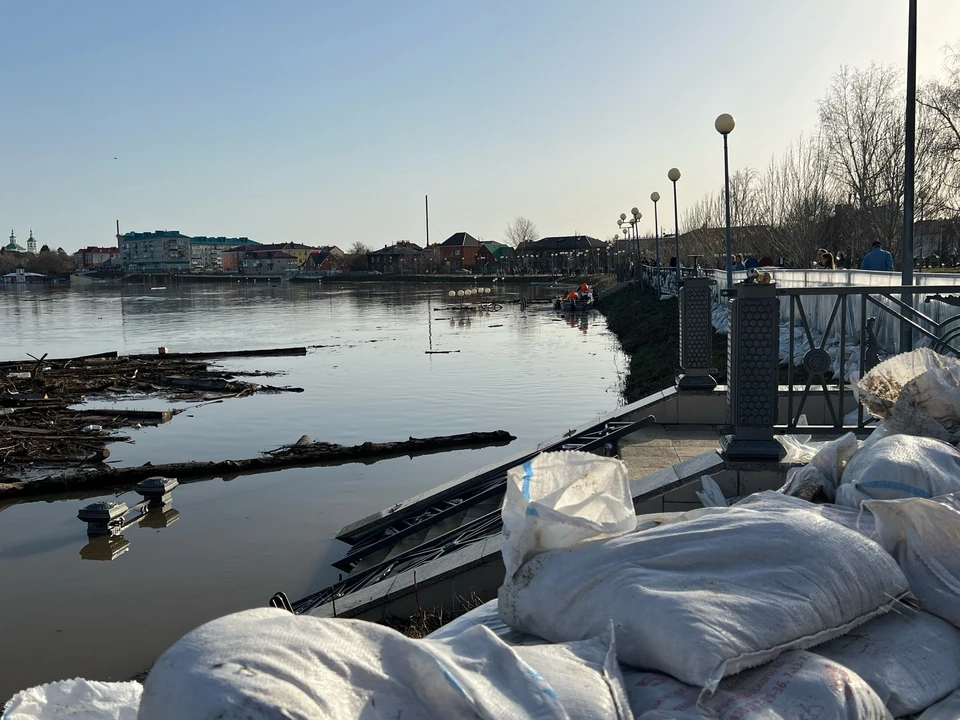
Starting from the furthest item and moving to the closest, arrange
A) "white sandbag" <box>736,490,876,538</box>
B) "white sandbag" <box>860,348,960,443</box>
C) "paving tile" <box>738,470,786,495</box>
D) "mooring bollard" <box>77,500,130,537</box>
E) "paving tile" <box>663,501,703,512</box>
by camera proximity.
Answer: "mooring bollard" <box>77,500,130,537</box> < "paving tile" <box>663,501,703,512</box> < "paving tile" <box>738,470,786,495</box> < "white sandbag" <box>860,348,960,443</box> < "white sandbag" <box>736,490,876,538</box>

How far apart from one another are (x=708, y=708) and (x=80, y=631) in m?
5.64

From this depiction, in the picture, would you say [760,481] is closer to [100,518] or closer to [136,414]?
[100,518]

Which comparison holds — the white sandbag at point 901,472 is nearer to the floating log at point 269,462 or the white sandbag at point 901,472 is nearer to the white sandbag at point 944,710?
the white sandbag at point 944,710

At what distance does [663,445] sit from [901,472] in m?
3.61

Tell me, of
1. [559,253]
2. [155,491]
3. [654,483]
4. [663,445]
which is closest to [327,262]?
[559,253]

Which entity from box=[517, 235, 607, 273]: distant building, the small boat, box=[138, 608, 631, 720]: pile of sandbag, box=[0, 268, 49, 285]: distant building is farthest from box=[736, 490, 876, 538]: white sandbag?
box=[0, 268, 49, 285]: distant building

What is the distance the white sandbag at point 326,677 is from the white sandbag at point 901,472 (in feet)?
5.69

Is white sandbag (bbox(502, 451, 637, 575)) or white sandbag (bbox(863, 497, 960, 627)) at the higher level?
white sandbag (bbox(502, 451, 637, 575))

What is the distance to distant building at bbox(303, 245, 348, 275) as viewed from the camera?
5344 inches

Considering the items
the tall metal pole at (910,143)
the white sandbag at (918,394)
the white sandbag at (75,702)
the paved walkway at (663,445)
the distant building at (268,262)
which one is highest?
the distant building at (268,262)

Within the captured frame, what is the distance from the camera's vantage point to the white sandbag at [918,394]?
12.7 feet

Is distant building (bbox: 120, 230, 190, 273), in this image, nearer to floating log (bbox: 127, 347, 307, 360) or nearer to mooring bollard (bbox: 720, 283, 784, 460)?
floating log (bbox: 127, 347, 307, 360)

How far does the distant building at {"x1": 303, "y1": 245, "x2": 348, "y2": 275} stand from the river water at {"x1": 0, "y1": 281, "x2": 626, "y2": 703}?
108 m

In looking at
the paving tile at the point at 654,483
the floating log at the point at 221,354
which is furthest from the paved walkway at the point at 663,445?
the floating log at the point at 221,354
